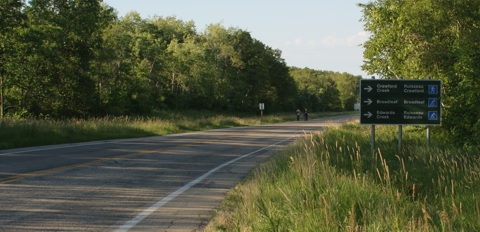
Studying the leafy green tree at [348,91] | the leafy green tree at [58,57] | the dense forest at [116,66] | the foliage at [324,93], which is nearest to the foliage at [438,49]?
the dense forest at [116,66]

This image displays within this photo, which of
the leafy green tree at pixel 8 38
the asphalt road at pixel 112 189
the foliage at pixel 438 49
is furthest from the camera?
the leafy green tree at pixel 8 38

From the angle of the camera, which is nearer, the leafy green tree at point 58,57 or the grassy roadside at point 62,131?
the grassy roadside at point 62,131

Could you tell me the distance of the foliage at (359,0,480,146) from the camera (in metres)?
16.5

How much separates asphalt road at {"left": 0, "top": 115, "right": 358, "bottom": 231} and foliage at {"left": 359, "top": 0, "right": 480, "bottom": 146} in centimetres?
746

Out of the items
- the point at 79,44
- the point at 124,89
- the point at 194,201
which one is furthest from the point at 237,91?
the point at 194,201

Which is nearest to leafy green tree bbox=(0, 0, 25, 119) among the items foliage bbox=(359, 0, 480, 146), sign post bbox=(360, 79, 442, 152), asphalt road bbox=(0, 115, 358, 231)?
asphalt road bbox=(0, 115, 358, 231)

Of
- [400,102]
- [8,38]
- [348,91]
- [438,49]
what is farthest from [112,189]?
[348,91]

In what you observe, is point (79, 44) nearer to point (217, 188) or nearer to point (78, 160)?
point (78, 160)

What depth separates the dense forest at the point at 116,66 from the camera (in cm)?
3509

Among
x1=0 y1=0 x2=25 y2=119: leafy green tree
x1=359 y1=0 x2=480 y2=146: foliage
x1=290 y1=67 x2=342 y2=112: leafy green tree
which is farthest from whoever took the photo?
x1=290 y1=67 x2=342 y2=112: leafy green tree

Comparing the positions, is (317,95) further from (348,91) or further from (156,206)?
(156,206)

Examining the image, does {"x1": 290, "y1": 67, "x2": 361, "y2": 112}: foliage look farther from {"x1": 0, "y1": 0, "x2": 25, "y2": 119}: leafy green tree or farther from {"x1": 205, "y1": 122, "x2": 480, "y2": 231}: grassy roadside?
{"x1": 205, "y1": 122, "x2": 480, "y2": 231}: grassy roadside

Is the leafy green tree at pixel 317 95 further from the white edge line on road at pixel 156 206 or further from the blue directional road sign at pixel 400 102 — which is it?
the white edge line on road at pixel 156 206

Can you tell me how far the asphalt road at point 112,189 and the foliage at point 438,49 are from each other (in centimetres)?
746
